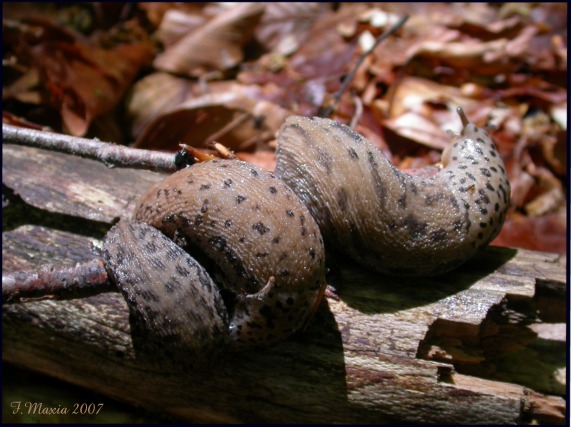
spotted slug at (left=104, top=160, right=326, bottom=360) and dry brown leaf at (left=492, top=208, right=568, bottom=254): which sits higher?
dry brown leaf at (left=492, top=208, right=568, bottom=254)

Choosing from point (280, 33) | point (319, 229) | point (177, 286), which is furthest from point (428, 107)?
point (177, 286)

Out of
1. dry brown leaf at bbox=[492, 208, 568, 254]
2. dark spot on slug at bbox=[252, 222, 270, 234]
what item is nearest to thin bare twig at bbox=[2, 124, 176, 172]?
dark spot on slug at bbox=[252, 222, 270, 234]

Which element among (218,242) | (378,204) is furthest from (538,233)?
(218,242)

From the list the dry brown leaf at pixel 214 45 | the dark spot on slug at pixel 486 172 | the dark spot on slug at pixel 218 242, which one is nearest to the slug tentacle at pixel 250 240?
the dark spot on slug at pixel 218 242

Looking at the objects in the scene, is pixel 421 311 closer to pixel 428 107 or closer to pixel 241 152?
pixel 241 152

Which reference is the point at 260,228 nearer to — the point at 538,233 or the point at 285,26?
the point at 538,233

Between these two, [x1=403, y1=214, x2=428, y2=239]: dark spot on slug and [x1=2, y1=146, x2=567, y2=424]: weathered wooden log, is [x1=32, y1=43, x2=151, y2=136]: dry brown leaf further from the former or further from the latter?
[x1=403, y1=214, x2=428, y2=239]: dark spot on slug
